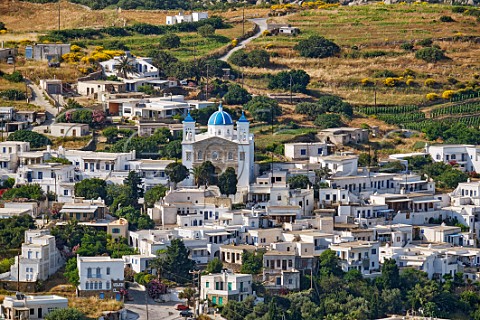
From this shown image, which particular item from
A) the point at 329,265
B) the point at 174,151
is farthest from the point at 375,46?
the point at 329,265

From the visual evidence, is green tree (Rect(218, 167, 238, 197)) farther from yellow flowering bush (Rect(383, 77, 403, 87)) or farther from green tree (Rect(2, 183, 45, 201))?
yellow flowering bush (Rect(383, 77, 403, 87))

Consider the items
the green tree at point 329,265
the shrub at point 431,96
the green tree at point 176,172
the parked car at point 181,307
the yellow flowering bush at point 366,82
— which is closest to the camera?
the parked car at point 181,307

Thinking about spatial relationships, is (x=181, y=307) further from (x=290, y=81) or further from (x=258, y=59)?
(x=258, y=59)

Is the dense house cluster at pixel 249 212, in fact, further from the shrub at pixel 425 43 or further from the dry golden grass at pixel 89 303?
the shrub at pixel 425 43

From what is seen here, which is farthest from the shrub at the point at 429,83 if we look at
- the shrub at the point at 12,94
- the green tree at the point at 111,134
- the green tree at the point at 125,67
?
the shrub at the point at 12,94

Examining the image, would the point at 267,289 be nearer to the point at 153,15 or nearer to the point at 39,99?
the point at 39,99

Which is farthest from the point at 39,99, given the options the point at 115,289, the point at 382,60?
the point at 115,289
